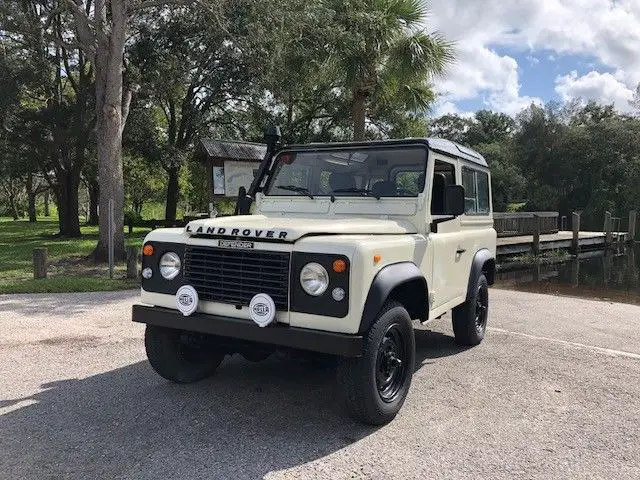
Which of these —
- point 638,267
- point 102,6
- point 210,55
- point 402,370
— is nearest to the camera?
point 402,370

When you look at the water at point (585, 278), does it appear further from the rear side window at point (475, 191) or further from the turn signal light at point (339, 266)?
the turn signal light at point (339, 266)

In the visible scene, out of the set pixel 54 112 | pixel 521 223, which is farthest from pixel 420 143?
pixel 521 223

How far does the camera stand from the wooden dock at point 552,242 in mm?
20973

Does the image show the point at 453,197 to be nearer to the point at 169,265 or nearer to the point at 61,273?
the point at 169,265

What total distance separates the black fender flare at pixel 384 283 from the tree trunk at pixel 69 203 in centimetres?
2034

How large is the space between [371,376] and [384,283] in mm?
603

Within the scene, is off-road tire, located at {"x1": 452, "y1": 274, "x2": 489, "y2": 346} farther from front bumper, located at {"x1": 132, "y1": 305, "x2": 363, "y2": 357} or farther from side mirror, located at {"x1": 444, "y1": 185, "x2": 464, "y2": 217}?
front bumper, located at {"x1": 132, "y1": 305, "x2": 363, "y2": 357}

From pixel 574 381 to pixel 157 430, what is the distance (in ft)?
11.9

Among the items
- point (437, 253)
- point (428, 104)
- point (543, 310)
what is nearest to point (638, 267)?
point (428, 104)

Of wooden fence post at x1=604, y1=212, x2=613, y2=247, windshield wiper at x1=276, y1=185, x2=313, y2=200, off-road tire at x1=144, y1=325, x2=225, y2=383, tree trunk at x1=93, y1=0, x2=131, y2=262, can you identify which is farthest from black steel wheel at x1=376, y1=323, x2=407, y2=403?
wooden fence post at x1=604, y1=212, x2=613, y2=247

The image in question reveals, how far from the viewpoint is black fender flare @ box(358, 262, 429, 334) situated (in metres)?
3.47

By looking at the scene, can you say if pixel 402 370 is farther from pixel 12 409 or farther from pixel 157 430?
pixel 12 409

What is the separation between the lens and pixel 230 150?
13.7 metres

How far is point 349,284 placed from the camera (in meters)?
3.39
